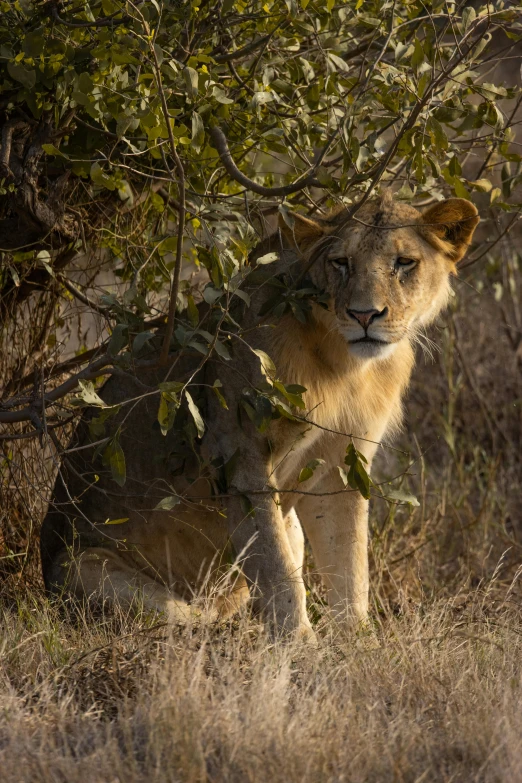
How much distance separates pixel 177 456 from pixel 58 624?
73cm

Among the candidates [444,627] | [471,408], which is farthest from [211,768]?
[471,408]

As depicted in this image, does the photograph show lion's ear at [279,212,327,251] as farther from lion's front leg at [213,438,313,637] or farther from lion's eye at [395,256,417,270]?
lion's front leg at [213,438,313,637]

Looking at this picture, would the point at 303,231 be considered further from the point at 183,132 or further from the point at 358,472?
the point at 358,472

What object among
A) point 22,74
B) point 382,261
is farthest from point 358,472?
point 22,74

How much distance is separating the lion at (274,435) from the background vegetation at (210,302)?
0.51ft

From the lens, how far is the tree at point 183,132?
325 centimetres

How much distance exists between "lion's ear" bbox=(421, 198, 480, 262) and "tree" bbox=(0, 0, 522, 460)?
0.08m

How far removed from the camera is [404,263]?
11.7 ft

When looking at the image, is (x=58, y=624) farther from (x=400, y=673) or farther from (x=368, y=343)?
(x=368, y=343)

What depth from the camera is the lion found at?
11.5 feet

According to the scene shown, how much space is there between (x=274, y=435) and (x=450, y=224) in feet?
3.37

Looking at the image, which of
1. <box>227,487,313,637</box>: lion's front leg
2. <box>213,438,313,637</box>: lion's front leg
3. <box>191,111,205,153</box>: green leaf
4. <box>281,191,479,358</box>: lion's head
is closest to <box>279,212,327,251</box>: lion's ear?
<box>281,191,479,358</box>: lion's head

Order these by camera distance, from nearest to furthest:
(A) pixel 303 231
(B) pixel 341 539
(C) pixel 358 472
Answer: (C) pixel 358 472, (A) pixel 303 231, (B) pixel 341 539

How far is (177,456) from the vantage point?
3.72m
